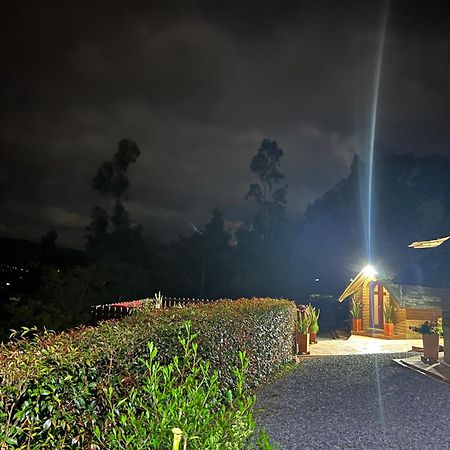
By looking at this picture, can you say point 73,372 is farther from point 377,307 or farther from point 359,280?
point 377,307

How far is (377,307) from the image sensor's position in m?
20.9

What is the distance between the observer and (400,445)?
589 centimetres

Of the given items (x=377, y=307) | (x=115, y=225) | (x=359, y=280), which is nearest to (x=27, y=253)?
(x=115, y=225)

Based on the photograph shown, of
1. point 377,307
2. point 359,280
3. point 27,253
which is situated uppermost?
point 27,253

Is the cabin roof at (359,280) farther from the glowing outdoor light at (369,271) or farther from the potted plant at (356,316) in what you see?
the potted plant at (356,316)

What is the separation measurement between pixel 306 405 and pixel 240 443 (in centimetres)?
510

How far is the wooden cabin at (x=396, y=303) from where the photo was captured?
17875 mm

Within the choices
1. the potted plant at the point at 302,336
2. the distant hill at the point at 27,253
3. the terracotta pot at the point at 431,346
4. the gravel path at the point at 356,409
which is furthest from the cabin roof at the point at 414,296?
the distant hill at the point at 27,253

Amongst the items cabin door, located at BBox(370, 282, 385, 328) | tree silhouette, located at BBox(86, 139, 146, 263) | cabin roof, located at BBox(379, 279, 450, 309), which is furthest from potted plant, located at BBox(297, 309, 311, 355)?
tree silhouette, located at BBox(86, 139, 146, 263)

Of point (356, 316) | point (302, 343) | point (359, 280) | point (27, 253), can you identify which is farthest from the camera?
point (27, 253)

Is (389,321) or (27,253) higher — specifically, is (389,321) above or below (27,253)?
below

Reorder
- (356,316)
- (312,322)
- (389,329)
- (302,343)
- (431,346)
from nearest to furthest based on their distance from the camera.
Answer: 1. (431,346)
2. (302,343)
3. (312,322)
4. (389,329)
5. (356,316)

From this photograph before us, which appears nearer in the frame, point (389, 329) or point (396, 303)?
point (396, 303)

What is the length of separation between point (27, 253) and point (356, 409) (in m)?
34.2
